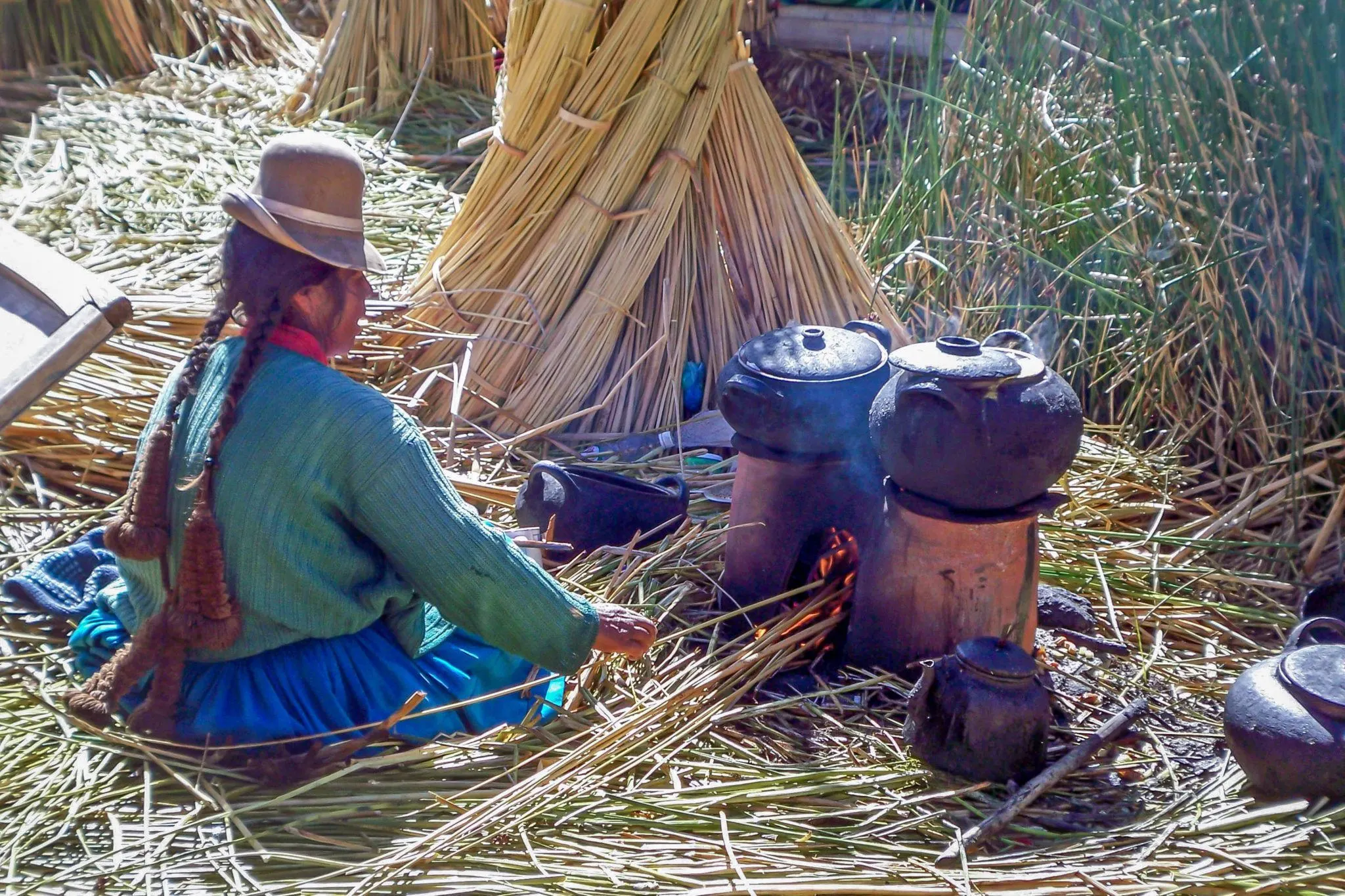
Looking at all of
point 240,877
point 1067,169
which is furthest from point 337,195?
point 1067,169

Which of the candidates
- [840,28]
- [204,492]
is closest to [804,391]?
[204,492]

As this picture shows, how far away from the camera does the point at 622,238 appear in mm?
3646

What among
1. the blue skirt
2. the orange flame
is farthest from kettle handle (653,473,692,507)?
the blue skirt

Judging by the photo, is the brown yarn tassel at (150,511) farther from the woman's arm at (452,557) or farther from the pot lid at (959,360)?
the pot lid at (959,360)

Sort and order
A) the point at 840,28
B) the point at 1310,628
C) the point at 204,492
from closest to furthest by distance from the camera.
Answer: the point at 204,492 → the point at 1310,628 → the point at 840,28

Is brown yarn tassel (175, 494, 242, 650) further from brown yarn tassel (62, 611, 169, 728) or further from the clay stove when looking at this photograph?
the clay stove

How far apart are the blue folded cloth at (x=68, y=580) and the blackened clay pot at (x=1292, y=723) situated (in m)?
2.06

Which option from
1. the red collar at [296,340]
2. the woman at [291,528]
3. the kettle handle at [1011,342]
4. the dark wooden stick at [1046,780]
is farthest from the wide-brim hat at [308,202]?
the dark wooden stick at [1046,780]

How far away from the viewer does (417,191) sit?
5250 mm

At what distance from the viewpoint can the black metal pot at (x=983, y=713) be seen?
2.20m

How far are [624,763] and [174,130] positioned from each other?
436 cm

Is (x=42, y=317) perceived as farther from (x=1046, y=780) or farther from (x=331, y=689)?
(x=1046, y=780)

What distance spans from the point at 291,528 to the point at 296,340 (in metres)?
0.29

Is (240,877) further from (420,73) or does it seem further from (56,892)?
(420,73)
